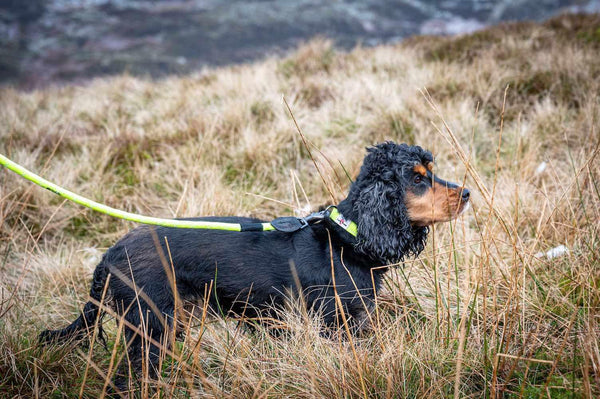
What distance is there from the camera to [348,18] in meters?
16.2

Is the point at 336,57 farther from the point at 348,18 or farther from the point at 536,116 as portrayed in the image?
the point at 348,18

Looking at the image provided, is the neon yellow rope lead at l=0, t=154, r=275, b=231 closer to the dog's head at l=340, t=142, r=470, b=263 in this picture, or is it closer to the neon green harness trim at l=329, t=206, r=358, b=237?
the neon green harness trim at l=329, t=206, r=358, b=237

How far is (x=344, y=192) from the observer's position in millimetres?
3602

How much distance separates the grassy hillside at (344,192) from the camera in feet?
5.14

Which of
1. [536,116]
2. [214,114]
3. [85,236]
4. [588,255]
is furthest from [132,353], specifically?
[536,116]

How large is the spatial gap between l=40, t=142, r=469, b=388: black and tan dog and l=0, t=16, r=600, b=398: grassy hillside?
0.16 m

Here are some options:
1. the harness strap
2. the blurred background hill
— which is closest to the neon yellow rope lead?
the harness strap

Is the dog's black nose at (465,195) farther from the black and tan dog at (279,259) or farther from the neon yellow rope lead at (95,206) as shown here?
the neon yellow rope lead at (95,206)

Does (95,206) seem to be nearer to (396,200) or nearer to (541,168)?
(396,200)

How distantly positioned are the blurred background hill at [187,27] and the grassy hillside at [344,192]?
750 centimetres

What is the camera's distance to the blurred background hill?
13.9 m

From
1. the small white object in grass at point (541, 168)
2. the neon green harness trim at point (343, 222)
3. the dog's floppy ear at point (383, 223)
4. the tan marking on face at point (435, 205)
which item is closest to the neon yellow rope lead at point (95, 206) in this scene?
the neon green harness trim at point (343, 222)

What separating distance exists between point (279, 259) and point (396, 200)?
2.47 feet

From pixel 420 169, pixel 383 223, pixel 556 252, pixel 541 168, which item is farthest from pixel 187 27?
pixel 556 252
